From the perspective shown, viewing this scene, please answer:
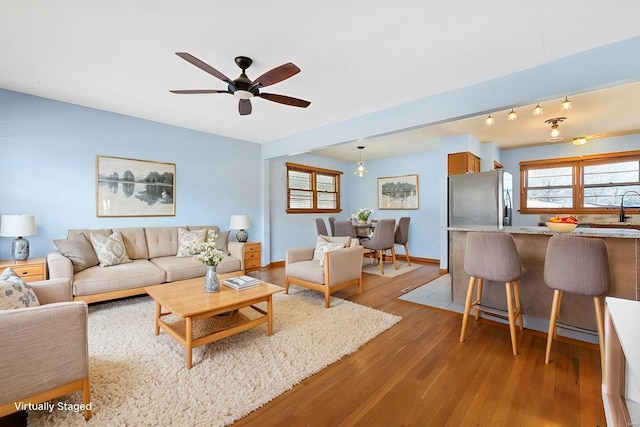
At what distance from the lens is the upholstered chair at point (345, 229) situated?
543 centimetres

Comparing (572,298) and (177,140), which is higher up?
(177,140)

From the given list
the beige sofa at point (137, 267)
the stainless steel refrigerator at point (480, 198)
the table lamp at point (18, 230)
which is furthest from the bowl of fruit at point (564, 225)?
the table lamp at point (18, 230)

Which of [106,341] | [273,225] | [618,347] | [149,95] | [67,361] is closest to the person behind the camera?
[618,347]

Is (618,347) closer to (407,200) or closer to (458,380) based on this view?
(458,380)

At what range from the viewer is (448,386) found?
185cm

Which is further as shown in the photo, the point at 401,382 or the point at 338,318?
the point at 338,318

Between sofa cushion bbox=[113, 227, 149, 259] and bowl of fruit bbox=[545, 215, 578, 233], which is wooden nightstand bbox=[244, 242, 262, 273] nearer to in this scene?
sofa cushion bbox=[113, 227, 149, 259]

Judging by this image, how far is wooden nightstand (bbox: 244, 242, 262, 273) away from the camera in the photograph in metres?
4.52

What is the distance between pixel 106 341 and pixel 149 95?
2.67 metres

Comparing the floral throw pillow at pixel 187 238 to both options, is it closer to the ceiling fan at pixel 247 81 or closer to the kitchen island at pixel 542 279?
the ceiling fan at pixel 247 81

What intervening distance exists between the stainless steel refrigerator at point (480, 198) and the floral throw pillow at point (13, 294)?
16.0ft

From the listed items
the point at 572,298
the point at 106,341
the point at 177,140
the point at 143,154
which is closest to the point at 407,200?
the point at 572,298

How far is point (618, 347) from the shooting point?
3.85ft

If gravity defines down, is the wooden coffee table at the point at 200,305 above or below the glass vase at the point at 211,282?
below
